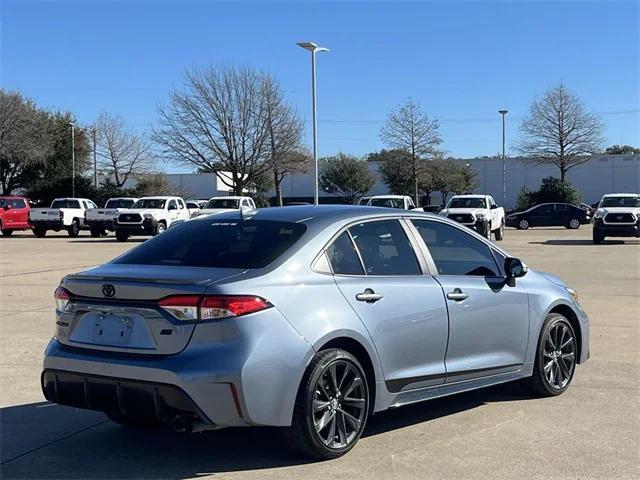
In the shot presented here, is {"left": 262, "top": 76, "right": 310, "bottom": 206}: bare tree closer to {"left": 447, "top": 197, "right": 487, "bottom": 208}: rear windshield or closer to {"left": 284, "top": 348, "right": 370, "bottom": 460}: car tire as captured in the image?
{"left": 447, "top": 197, "right": 487, "bottom": 208}: rear windshield

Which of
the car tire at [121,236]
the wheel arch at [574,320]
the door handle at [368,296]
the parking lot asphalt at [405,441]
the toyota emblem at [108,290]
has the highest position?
the toyota emblem at [108,290]

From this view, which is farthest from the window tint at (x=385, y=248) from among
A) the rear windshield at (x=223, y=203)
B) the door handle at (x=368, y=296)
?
the rear windshield at (x=223, y=203)

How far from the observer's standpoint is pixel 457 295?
5.70 m

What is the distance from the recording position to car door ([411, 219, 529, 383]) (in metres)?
5.70

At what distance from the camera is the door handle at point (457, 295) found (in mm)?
5655

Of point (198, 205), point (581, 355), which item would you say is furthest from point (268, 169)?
point (581, 355)

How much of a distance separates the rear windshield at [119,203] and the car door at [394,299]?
1292 inches

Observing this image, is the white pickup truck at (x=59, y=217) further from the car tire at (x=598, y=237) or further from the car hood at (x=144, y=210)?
the car tire at (x=598, y=237)

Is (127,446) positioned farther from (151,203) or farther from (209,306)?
(151,203)

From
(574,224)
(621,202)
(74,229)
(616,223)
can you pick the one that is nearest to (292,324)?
(616,223)

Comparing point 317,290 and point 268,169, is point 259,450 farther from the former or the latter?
point 268,169

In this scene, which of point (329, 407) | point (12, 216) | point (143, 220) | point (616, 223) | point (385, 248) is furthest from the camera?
point (12, 216)

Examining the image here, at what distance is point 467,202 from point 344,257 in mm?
27757

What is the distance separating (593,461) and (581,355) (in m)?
2.05
